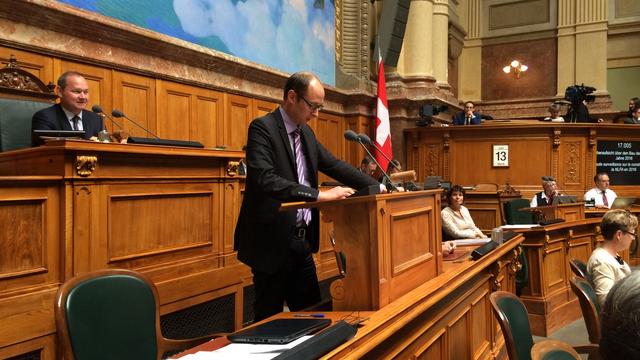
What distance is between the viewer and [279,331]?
1547 mm

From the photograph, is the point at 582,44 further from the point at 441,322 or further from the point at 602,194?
the point at 441,322

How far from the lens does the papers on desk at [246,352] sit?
54.3 inches

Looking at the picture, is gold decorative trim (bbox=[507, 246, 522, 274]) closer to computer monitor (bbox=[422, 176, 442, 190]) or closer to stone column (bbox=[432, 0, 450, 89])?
computer monitor (bbox=[422, 176, 442, 190])

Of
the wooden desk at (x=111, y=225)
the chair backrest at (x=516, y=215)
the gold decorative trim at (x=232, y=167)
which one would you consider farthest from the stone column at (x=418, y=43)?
the wooden desk at (x=111, y=225)

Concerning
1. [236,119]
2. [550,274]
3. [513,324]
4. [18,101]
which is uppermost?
[236,119]

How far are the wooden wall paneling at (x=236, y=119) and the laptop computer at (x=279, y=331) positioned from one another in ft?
14.9

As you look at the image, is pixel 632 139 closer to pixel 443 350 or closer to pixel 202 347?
pixel 443 350

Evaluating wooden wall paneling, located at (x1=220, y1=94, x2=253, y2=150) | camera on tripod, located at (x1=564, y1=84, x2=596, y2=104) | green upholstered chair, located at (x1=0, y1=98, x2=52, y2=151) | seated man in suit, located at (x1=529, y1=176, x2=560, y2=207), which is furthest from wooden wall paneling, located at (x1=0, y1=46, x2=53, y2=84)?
camera on tripod, located at (x1=564, y1=84, x2=596, y2=104)

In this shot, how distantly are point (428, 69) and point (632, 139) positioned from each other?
3.43 metres

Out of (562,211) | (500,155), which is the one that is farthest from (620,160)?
(562,211)

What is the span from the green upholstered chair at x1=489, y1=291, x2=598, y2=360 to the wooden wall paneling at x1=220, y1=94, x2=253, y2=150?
14.4 ft

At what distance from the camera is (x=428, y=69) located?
31.3ft

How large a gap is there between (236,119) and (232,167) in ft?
9.18

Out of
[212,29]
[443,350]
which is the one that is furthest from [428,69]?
[443,350]
